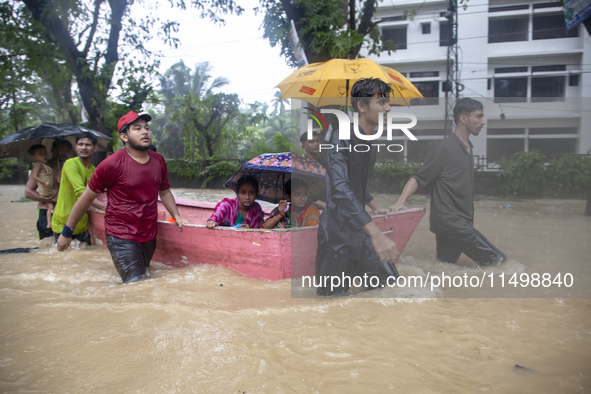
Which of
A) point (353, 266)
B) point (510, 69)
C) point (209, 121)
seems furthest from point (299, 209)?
point (510, 69)

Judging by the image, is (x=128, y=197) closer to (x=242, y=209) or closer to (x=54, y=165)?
(x=242, y=209)

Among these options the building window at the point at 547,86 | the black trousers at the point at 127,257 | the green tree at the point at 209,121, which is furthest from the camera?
the green tree at the point at 209,121

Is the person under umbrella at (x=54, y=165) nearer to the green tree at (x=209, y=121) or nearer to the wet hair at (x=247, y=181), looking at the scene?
the wet hair at (x=247, y=181)

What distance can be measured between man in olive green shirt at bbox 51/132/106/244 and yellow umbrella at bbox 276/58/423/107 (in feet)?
8.34

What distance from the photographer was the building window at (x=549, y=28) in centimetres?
1834

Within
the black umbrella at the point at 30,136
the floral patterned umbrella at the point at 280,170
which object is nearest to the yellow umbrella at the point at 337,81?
the floral patterned umbrella at the point at 280,170

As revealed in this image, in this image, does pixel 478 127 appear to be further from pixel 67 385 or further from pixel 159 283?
pixel 67 385

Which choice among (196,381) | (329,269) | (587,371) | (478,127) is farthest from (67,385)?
(478,127)

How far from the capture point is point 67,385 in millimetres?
2131

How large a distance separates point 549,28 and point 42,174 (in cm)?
2069

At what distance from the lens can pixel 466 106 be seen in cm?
400

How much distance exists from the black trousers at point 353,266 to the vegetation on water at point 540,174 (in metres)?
6.82

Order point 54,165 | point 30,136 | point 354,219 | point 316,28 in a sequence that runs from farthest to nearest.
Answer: point 316,28, point 54,165, point 30,136, point 354,219

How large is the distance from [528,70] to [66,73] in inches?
695
